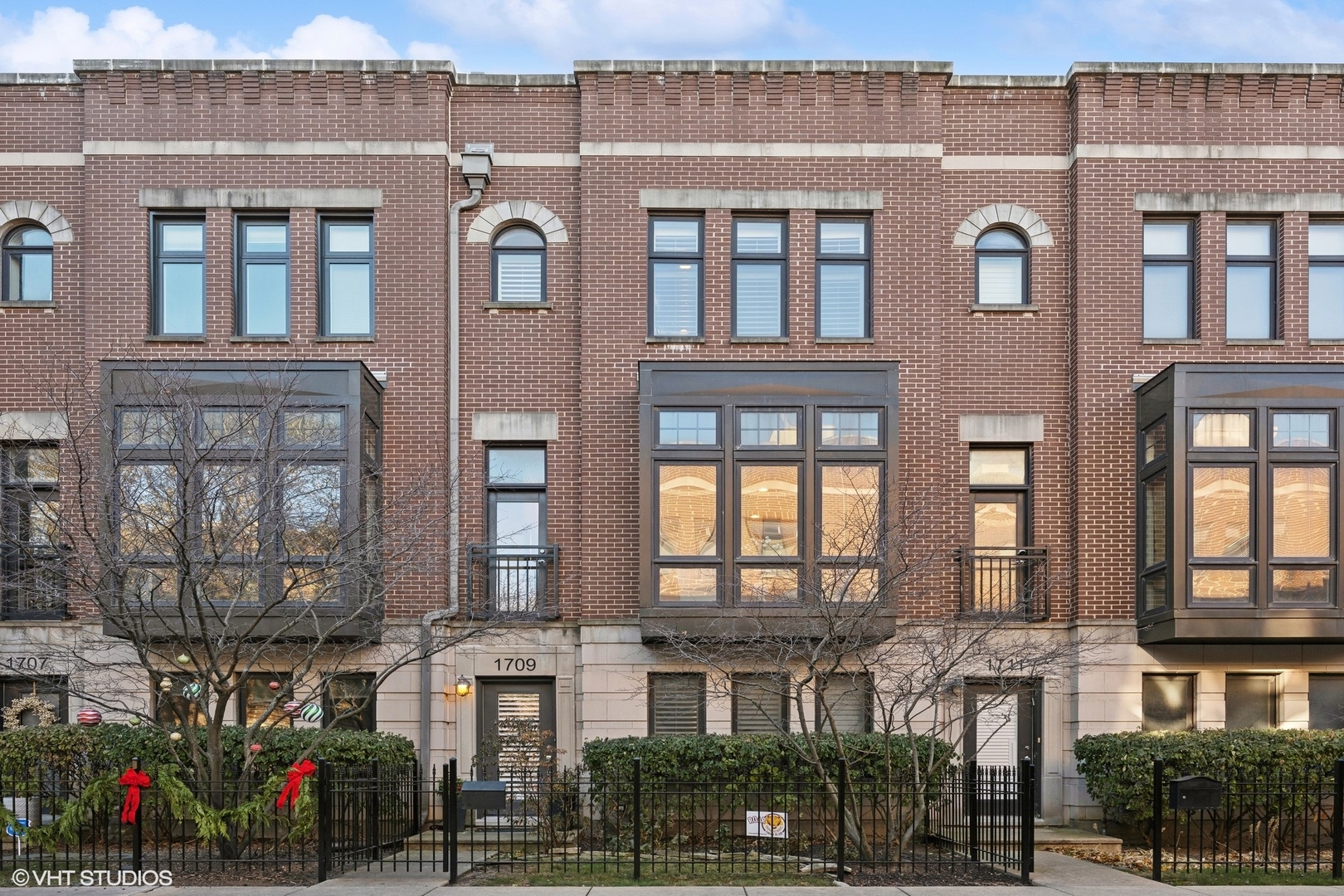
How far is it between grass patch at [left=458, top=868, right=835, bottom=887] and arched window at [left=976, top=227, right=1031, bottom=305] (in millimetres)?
9755

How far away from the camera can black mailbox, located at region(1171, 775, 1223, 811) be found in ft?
47.1

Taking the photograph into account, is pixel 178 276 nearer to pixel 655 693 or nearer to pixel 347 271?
pixel 347 271

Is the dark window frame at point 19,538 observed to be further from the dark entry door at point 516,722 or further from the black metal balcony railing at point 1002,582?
the black metal balcony railing at point 1002,582

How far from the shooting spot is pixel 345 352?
64.7ft

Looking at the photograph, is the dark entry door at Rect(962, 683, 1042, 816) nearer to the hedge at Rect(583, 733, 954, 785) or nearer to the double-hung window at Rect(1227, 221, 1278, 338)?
the hedge at Rect(583, 733, 954, 785)

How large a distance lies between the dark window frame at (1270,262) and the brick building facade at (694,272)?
42mm

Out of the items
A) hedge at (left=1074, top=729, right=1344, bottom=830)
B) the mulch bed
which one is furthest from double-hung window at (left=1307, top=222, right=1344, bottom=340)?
the mulch bed

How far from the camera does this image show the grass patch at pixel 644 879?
546 inches

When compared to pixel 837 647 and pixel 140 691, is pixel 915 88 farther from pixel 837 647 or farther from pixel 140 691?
pixel 140 691

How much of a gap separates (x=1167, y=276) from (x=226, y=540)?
13999 mm

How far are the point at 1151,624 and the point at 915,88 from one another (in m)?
8.55

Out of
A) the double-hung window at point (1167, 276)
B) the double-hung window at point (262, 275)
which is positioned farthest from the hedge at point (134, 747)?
the double-hung window at point (1167, 276)

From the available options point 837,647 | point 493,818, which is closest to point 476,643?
point 493,818

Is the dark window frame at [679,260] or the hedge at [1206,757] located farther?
the dark window frame at [679,260]
